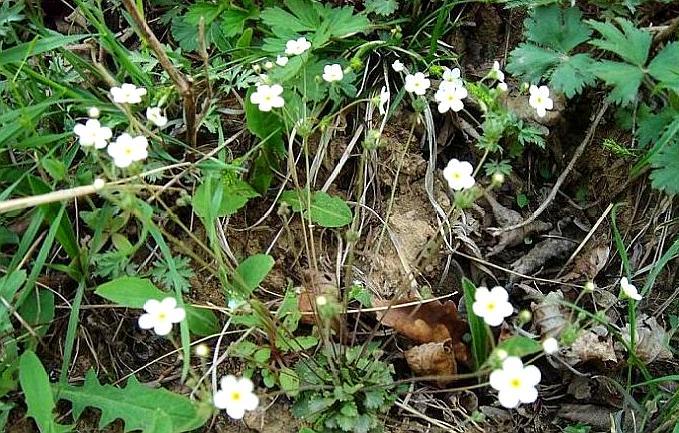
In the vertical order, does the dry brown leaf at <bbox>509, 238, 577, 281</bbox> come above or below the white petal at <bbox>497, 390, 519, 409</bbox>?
below

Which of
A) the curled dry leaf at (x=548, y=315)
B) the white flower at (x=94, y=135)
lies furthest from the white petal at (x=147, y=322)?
the curled dry leaf at (x=548, y=315)

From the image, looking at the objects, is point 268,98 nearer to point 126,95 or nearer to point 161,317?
point 126,95

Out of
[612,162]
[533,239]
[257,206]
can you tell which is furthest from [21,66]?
[612,162]

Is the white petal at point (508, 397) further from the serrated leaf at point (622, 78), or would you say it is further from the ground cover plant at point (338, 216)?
the serrated leaf at point (622, 78)

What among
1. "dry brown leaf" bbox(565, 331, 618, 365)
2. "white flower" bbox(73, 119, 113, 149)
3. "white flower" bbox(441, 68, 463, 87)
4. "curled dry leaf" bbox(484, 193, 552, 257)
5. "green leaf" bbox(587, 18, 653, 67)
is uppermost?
"green leaf" bbox(587, 18, 653, 67)

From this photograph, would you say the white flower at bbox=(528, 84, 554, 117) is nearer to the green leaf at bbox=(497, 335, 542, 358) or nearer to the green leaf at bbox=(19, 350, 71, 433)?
the green leaf at bbox=(497, 335, 542, 358)

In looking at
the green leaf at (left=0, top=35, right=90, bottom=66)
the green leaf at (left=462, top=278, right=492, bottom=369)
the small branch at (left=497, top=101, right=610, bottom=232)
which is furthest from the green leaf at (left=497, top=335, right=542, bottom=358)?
the green leaf at (left=0, top=35, right=90, bottom=66)

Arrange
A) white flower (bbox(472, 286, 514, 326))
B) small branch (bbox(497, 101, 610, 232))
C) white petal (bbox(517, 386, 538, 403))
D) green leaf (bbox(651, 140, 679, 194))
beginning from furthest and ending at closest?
small branch (bbox(497, 101, 610, 232)) → green leaf (bbox(651, 140, 679, 194)) → white flower (bbox(472, 286, 514, 326)) → white petal (bbox(517, 386, 538, 403))
